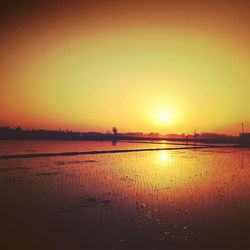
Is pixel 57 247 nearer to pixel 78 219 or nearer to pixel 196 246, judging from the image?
pixel 78 219

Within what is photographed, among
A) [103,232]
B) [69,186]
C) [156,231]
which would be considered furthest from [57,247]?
[69,186]

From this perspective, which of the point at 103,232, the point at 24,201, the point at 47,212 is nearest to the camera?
the point at 103,232

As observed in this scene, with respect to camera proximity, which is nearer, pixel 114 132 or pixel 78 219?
pixel 78 219

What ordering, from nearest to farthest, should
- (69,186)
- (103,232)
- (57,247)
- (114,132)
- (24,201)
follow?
(57,247)
(103,232)
(24,201)
(69,186)
(114,132)

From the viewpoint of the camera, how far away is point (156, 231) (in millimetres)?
8375

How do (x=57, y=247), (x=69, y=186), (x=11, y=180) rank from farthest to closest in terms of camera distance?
(x=11, y=180) → (x=69, y=186) → (x=57, y=247)

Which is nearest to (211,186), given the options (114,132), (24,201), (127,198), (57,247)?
(127,198)

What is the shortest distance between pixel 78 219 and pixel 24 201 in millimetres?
3523

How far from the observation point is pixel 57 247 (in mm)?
7367

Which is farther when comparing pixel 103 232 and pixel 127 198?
pixel 127 198

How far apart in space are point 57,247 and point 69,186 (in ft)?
25.5

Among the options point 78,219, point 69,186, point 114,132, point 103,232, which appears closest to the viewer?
point 103,232

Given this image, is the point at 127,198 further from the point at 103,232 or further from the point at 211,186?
the point at 211,186

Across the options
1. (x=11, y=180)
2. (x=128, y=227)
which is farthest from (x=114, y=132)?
(x=128, y=227)
